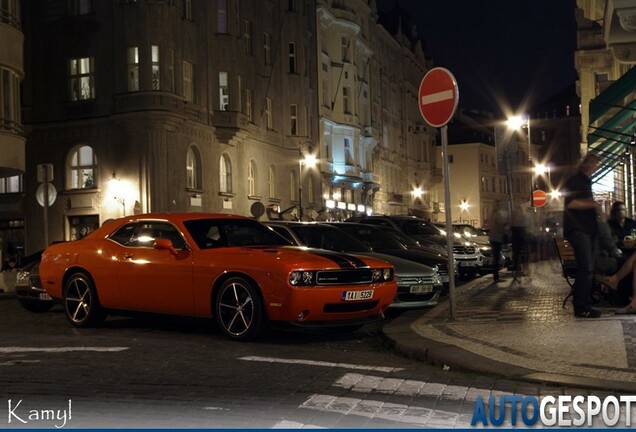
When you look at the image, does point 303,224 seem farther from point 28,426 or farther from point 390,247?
point 28,426

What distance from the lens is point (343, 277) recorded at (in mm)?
9977

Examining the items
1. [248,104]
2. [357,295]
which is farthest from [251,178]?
[357,295]

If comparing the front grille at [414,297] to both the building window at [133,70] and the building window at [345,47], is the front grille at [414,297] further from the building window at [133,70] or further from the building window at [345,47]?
the building window at [345,47]

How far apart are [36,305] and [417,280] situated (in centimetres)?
728

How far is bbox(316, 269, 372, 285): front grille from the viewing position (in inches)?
384

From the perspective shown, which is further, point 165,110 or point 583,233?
point 165,110

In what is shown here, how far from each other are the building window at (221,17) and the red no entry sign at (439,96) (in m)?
30.5

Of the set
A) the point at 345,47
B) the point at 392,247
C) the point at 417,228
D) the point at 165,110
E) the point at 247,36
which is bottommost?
the point at 392,247

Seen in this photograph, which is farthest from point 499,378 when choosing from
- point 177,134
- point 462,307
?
point 177,134

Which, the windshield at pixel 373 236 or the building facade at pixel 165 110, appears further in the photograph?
the building facade at pixel 165 110

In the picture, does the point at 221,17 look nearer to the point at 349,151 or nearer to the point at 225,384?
the point at 349,151

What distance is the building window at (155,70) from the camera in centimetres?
3478

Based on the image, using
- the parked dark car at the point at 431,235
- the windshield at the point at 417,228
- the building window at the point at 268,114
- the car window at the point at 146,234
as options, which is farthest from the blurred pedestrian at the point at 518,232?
the building window at the point at 268,114

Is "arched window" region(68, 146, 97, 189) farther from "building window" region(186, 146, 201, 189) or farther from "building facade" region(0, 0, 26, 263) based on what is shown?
"building facade" region(0, 0, 26, 263)
